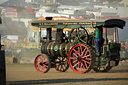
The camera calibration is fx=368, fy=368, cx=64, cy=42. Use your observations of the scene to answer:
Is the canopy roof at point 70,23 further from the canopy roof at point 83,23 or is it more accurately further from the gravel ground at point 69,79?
the gravel ground at point 69,79

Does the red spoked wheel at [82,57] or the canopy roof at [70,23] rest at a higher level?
the canopy roof at [70,23]

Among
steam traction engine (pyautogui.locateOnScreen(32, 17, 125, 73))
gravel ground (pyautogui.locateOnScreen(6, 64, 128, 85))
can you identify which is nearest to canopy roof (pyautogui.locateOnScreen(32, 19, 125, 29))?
steam traction engine (pyautogui.locateOnScreen(32, 17, 125, 73))

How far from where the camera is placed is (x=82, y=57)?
1595 centimetres

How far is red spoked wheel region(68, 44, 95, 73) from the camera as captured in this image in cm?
1555

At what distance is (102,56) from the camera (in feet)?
52.4

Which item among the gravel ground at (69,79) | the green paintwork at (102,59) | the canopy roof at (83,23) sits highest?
the canopy roof at (83,23)

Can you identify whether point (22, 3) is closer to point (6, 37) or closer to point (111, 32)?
point (6, 37)

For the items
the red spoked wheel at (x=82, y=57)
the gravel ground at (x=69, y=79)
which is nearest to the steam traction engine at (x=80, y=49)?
the red spoked wheel at (x=82, y=57)

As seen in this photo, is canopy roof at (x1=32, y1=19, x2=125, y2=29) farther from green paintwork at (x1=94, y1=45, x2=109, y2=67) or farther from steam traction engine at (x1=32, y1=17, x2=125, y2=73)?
green paintwork at (x1=94, y1=45, x2=109, y2=67)

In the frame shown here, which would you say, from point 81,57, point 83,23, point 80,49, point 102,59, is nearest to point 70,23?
point 83,23

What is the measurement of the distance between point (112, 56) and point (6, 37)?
46.0 metres

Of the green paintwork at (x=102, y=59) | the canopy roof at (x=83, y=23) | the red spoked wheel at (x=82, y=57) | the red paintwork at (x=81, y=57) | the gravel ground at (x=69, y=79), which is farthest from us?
the green paintwork at (x=102, y=59)

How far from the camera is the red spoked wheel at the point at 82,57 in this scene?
15547 mm

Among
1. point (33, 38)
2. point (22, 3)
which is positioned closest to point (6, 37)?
point (33, 38)
